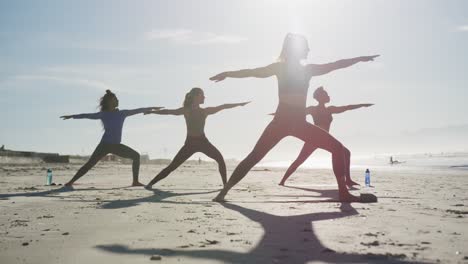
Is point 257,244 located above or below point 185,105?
below

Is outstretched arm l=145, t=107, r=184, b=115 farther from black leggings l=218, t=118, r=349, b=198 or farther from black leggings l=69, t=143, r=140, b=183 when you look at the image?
black leggings l=218, t=118, r=349, b=198

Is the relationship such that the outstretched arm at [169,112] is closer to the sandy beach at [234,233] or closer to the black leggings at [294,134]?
the black leggings at [294,134]

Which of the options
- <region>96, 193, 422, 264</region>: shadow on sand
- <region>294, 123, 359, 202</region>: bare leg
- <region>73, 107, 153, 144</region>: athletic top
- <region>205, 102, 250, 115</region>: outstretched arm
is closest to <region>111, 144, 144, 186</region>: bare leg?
<region>73, 107, 153, 144</region>: athletic top

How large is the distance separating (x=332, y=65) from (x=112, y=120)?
23.2 ft

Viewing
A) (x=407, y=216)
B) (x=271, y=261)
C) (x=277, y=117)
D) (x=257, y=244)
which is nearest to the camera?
(x=271, y=261)

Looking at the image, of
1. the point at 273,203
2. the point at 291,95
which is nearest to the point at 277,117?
the point at 291,95

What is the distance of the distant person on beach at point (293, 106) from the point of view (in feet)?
25.5

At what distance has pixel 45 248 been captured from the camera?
3.79m

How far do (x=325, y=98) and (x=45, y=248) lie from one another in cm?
968

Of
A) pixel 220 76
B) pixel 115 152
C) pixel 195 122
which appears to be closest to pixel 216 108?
pixel 195 122

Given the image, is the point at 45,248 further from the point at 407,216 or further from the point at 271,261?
the point at 407,216

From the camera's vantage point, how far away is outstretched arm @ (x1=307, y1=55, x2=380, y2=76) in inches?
312

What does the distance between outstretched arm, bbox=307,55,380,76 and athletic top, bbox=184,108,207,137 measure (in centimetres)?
486

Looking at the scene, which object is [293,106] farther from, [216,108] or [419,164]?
[419,164]
